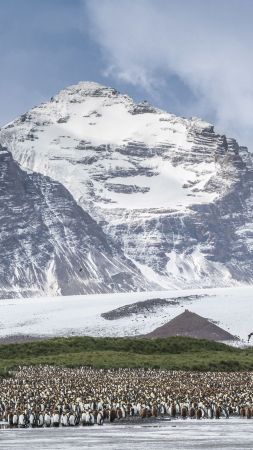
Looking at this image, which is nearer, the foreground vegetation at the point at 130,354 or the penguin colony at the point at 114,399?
the penguin colony at the point at 114,399

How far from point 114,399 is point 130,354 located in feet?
169

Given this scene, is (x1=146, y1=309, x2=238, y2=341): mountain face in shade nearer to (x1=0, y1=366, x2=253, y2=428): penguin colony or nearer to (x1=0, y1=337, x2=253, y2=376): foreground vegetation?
(x1=0, y1=337, x2=253, y2=376): foreground vegetation

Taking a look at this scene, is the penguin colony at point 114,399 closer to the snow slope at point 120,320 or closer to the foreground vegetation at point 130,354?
the foreground vegetation at point 130,354

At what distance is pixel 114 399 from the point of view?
213 feet

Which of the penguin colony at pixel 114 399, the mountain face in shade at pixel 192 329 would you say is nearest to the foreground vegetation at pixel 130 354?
the penguin colony at pixel 114 399

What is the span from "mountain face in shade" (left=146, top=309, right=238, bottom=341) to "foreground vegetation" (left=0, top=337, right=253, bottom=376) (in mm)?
22512

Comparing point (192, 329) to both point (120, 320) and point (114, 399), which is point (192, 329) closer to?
point (120, 320)

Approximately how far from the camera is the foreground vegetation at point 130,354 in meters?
103

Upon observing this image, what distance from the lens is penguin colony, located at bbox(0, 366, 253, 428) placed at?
59.1 metres

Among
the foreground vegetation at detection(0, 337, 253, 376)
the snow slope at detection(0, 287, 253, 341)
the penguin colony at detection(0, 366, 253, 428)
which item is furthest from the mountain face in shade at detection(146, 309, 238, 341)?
the penguin colony at detection(0, 366, 253, 428)

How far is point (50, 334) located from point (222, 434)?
119 metres

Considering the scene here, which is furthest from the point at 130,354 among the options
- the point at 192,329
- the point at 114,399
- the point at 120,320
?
the point at 120,320

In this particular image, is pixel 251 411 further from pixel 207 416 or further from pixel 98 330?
pixel 98 330

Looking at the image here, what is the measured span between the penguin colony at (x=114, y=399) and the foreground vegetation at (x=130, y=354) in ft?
54.3
